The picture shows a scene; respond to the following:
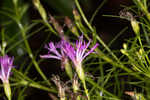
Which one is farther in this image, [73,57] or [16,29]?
[16,29]

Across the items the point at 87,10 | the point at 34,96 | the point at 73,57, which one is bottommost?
the point at 34,96

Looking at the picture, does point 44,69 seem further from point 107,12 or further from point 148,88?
point 148,88

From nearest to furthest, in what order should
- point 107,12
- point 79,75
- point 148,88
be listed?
point 79,75, point 148,88, point 107,12

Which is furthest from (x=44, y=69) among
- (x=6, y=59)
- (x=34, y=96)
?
(x=6, y=59)

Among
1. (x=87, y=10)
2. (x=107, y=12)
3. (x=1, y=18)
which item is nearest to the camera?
(x=107, y=12)

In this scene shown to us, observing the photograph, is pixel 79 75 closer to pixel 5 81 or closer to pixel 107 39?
pixel 5 81

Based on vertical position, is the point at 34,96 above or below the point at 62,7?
below

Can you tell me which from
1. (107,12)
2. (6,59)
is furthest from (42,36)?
(6,59)

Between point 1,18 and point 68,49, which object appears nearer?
point 68,49

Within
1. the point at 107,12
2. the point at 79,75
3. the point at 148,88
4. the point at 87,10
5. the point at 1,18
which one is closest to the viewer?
the point at 79,75

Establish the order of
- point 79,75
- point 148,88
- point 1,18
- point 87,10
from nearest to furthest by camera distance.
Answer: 1. point 79,75
2. point 148,88
3. point 87,10
4. point 1,18
